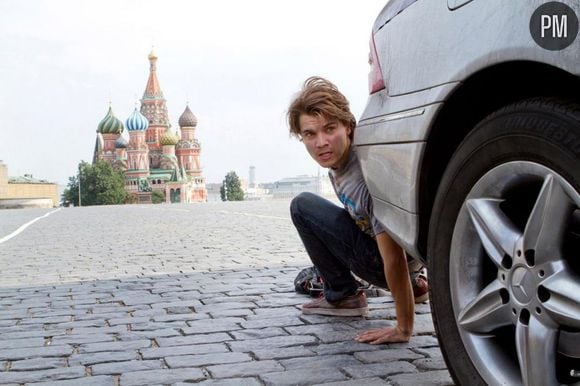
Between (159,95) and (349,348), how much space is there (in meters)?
118

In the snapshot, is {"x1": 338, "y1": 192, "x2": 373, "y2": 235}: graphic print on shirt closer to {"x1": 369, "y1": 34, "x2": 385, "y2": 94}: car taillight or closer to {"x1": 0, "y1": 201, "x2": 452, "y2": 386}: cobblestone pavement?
{"x1": 0, "y1": 201, "x2": 452, "y2": 386}: cobblestone pavement

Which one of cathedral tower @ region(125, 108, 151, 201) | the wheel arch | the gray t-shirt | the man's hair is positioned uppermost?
cathedral tower @ region(125, 108, 151, 201)

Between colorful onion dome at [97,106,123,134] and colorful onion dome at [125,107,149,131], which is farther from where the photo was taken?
colorful onion dome at [97,106,123,134]

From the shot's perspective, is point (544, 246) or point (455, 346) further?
point (455, 346)

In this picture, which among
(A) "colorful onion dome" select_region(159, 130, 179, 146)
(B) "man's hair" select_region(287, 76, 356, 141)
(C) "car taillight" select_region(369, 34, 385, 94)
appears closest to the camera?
(C) "car taillight" select_region(369, 34, 385, 94)

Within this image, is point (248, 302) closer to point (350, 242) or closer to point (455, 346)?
point (350, 242)

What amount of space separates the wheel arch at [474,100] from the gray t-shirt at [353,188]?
1203mm

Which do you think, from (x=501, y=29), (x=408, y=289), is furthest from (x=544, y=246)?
(x=408, y=289)

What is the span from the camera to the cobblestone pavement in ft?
10.9

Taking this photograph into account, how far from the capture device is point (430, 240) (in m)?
2.57

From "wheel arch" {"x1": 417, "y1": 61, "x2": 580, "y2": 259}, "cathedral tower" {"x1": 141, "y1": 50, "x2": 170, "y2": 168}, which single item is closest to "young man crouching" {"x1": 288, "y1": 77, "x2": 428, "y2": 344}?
"wheel arch" {"x1": 417, "y1": 61, "x2": 580, "y2": 259}

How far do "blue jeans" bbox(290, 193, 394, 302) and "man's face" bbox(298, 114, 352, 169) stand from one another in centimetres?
45

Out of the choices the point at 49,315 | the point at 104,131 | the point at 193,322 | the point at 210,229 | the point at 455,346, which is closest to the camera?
the point at 455,346

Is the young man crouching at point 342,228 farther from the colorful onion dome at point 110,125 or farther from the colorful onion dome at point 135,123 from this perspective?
the colorful onion dome at point 110,125
